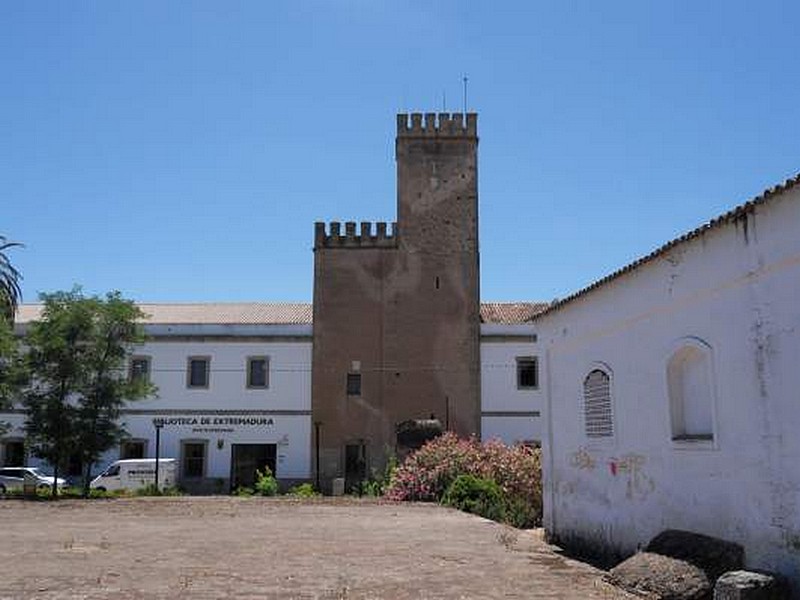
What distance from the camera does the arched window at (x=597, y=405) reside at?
13656mm

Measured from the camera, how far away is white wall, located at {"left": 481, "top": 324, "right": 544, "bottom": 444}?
3756cm

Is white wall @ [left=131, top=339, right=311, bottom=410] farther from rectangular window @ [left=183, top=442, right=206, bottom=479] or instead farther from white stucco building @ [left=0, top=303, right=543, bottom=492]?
rectangular window @ [left=183, top=442, right=206, bottom=479]

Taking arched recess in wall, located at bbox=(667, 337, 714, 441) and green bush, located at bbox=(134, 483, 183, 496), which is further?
green bush, located at bbox=(134, 483, 183, 496)

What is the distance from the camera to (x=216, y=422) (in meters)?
37.5

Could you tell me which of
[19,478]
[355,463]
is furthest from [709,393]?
[19,478]

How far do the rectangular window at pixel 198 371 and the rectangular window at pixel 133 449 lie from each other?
3256 mm

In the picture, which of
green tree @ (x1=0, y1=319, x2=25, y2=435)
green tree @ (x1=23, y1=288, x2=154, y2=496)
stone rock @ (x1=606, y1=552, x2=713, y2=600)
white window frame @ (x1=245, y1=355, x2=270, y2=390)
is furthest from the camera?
white window frame @ (x1=245, y1=355, x2=270, y2=390)

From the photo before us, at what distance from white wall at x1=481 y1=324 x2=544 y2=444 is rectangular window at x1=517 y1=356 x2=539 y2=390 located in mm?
151

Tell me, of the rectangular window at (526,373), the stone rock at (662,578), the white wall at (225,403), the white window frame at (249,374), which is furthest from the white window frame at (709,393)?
the white window frame at (249,374)

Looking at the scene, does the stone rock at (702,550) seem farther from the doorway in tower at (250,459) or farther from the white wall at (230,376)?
the doorway in tower at (250,459)

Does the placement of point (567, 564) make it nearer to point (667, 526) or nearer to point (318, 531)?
point (667, 526)

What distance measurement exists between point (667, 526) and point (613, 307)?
11.5 ft

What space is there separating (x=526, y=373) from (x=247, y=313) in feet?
47.1

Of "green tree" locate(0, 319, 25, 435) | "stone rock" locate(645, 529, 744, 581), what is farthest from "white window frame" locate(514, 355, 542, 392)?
"stone rock" locate(645, 529, 744, 581)
